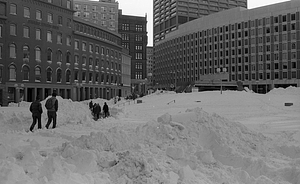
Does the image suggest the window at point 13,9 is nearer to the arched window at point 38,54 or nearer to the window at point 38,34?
the window at point 38,34

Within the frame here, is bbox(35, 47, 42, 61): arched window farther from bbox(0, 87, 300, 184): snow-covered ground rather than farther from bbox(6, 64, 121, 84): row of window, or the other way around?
bbox(0, 87, 300, 184): snow-covered ground

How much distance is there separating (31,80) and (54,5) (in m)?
13.6

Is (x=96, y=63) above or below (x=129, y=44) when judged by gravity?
below

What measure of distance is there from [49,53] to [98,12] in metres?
45.1

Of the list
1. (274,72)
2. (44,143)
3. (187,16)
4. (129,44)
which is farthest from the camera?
(187,16)

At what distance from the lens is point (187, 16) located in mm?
124000

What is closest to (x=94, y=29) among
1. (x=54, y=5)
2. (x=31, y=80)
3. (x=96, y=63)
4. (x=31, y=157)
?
(x=96, y=63)

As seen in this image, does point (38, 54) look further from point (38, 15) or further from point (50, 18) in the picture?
point (50, 18)

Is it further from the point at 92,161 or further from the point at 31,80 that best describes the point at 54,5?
the point at 92,161

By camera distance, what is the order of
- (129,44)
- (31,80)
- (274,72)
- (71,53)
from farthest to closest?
(129,44)
(274,72)
(71,53)
(31,80)

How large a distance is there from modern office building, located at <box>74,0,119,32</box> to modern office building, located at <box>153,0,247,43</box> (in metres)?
35.6

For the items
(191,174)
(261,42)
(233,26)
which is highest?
(233,26)

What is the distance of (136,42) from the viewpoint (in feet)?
362

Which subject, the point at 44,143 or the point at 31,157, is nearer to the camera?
the point at 31,157
